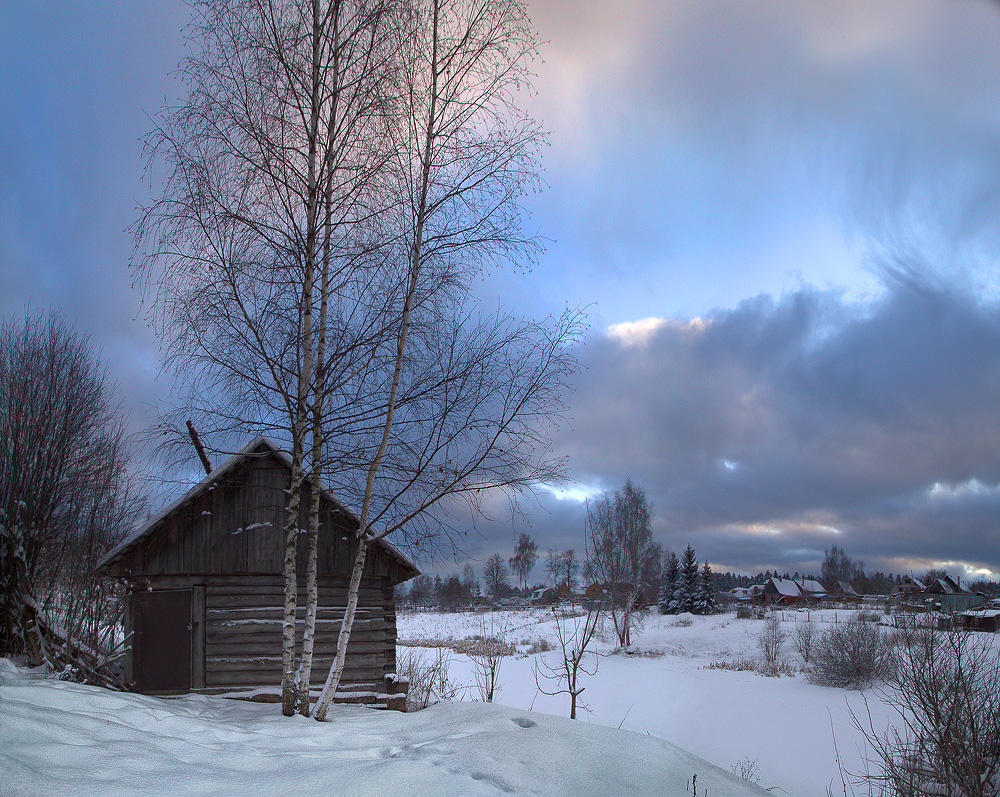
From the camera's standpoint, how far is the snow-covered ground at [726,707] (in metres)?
Answer: 15.3

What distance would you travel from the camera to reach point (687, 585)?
5178 centimetres

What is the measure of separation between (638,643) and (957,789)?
98.1 feet

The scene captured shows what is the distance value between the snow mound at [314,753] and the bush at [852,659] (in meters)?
17.8

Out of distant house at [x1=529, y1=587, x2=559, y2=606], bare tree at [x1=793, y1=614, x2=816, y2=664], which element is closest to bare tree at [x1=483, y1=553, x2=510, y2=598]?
distant house at [x1=529, y1=587, x2=559, y2=606]

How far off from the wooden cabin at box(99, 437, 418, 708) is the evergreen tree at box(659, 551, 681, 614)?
146 ft

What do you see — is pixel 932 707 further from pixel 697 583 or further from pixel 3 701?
pixel 697 583

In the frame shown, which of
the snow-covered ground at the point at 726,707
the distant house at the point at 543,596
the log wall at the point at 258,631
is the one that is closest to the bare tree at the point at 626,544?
the snow-covered ground at the point at 726,707

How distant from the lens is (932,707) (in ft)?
22.4


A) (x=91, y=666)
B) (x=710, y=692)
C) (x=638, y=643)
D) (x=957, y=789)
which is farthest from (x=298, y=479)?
A: (x=638, y=643)

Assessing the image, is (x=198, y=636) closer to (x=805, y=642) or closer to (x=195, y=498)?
(x=195, y=498)

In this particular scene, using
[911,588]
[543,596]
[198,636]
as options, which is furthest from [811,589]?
[198,636]

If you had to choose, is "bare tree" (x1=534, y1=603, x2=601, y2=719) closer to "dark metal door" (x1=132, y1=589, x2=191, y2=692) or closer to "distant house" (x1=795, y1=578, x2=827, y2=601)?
"dark metal door" (x1=132, y1=589, x2=191, y2=692)

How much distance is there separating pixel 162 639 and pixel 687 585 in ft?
155

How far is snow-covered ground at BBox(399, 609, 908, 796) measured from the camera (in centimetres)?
1527
